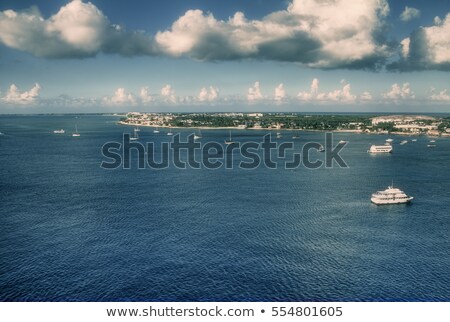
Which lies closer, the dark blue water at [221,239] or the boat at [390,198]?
the dark blue water at [221,239]

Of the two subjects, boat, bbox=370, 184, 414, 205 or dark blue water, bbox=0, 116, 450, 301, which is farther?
boat, bbox=370, 184, 414, 205

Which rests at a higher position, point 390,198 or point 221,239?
point 390,198

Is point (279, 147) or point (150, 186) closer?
point (150, 186)

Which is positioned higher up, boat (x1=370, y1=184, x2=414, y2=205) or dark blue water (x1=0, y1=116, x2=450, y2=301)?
boat (x1=370, y1=184, x2=414, y2=205)

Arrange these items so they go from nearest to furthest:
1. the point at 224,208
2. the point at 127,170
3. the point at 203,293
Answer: the point at 203,293 → the point at 224,208 → the point at 127,170

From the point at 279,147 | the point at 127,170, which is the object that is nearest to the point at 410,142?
the point at 279,147

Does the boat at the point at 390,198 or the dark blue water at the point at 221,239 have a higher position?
the boat at the point at 390,198
